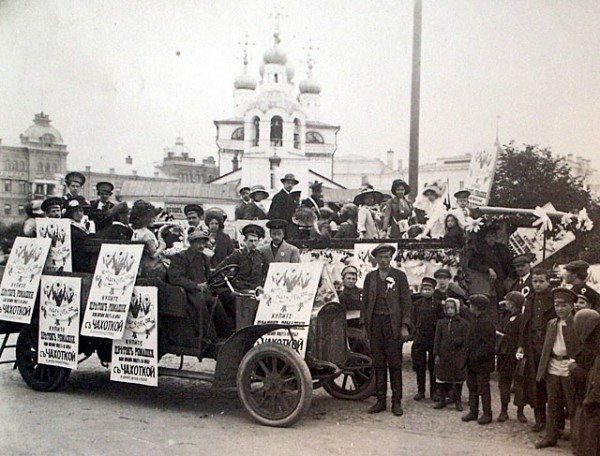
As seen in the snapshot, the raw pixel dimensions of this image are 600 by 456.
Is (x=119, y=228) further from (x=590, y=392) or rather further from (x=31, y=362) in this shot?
(x=590, y=392)

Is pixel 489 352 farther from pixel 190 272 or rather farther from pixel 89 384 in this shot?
pixel 89 384

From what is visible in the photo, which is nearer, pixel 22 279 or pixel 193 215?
pixel 22 279

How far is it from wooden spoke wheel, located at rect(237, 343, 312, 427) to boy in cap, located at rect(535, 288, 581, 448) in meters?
1.84

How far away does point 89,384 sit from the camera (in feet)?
24.7

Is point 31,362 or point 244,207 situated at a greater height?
point 244,207

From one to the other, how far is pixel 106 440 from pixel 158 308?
4.61ft

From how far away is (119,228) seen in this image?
7.22 metres

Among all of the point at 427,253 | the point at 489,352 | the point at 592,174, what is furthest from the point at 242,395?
the point at 592,174

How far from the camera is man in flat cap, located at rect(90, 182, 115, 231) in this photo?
8023mm

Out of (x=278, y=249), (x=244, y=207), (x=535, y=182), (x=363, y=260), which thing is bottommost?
(x=363, y=260)

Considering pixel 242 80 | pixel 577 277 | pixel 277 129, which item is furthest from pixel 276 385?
pixel 277 129

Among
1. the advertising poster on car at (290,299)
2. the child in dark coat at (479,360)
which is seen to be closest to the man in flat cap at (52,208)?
the advertising poster on car at (290,299)

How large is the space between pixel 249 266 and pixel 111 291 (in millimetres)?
1307

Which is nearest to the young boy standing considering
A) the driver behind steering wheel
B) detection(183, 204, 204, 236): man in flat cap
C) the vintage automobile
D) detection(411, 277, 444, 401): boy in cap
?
detection(411, 277, 444, 401): boy in cap
